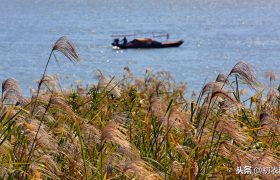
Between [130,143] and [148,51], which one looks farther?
[148,51]

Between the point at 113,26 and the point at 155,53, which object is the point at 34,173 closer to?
the point at 155,53

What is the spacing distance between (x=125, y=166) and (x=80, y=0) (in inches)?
6899

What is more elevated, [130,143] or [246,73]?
[246,73]

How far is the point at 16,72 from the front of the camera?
134 ft

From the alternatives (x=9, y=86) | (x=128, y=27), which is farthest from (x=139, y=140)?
(x=128, y=27)

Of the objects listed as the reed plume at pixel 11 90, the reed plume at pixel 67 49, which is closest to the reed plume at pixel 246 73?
the reed plume at pixel 67 49

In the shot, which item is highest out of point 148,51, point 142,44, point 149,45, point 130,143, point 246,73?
point 246,73

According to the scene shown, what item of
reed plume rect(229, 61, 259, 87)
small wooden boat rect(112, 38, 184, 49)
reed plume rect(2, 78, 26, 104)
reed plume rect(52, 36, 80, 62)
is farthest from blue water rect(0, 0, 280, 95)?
reed plume rect(52, 36, 80, 62)

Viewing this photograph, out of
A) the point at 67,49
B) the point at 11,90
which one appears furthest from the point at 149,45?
the point at 67,49

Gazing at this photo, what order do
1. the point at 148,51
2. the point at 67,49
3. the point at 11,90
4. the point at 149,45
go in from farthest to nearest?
the point at 149,45 < the point at 148,51 < the point at 11,90 < the point at 67,49

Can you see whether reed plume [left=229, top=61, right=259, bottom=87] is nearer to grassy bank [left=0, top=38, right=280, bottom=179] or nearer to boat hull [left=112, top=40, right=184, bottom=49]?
grassy bank [left=0, top=38, right=280, bottom=179]

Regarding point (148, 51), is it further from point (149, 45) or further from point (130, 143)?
point (130, 143)

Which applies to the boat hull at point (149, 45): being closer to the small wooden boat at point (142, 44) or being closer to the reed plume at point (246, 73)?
the small wooden boat at point (142, 44)

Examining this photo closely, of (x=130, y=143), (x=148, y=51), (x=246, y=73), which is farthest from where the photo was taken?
(x=148, y=51)
